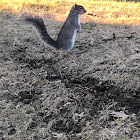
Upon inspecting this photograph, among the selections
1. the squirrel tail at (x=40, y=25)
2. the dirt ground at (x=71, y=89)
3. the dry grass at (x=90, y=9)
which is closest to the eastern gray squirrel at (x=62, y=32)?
the squirrel tail at (x=40, y=25)

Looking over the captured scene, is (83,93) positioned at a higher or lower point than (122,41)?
lower

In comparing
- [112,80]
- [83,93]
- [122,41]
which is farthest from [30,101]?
[122,41]

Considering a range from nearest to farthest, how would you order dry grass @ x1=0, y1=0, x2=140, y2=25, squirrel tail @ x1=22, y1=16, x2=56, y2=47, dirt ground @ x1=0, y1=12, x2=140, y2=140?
dirt ground @ x1=0, y1=12, x2=140, y2=140 < squirrel tail @ x1=22, y1=16, x2=56, y2=47 < dry grass @ x1=0, y1=0, x2=140, y2=25

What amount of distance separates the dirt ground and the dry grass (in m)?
1.44

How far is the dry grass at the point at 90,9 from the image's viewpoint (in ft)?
19.7

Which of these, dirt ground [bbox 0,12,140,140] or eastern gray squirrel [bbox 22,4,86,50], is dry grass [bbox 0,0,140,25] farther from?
eastern gray squirrel [bbox 22,4,86,50]

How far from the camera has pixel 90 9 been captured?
6.88 meters

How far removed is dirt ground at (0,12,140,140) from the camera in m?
2.17

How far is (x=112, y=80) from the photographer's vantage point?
288cm

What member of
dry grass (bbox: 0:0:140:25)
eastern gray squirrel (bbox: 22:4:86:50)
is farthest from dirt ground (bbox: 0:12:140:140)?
dry grass (bbox: 0:0:140:25)

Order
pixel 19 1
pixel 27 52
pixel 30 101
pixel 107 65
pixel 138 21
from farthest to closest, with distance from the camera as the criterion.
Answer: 1. pixel 19 1
2. pixel 138 21
3. pixel 27 52
4. pixel 107 65
5. pixel 30 101

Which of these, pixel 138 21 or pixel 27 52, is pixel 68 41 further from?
pixel 138 21

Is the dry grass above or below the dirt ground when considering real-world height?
above

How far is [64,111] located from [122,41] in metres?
2.32
